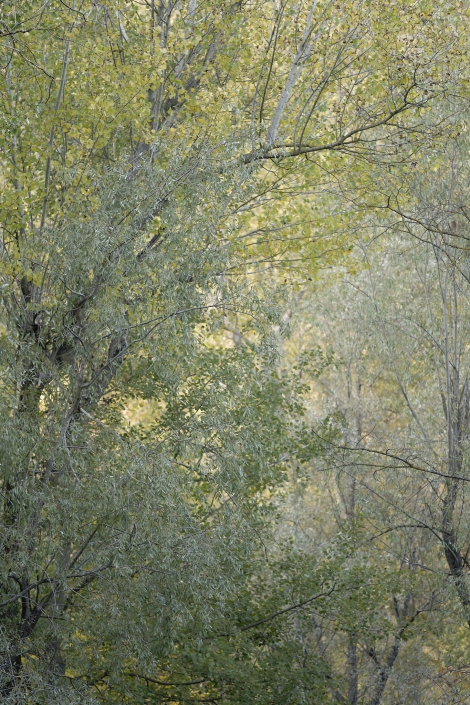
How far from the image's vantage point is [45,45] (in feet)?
28.4

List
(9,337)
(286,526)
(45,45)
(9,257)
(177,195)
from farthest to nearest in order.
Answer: (286,526), (45,45), (9,257), (177,195), (9,337)

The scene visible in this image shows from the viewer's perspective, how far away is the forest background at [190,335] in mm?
7035

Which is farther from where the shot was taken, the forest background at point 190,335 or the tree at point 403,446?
the tree at point 403,446

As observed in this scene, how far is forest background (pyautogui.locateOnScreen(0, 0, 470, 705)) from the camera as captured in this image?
7035 millimetres

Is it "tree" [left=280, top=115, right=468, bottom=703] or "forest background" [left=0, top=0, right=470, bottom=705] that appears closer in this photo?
"forest background" [left=0, top=0, right=470, bottom=705]

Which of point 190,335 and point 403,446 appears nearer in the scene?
point 190,335

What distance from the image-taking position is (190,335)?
7.43m

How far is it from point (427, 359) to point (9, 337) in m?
7.81

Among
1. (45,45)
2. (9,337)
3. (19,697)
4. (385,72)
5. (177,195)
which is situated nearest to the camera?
A: (19,697)

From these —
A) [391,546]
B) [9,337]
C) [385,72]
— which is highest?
[385,72]

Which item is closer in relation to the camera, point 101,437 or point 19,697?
point 19,697

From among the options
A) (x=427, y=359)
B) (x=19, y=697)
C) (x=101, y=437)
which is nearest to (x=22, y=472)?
(x=101, y=437)

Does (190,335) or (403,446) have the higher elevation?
(403,446)

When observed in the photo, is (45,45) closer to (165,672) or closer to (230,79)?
(230,79)
